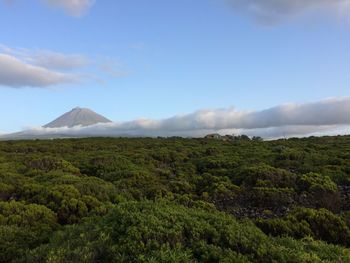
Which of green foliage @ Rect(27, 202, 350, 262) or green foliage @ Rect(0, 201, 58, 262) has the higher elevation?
green foliage @ Rect(27, 202, 350, 262)

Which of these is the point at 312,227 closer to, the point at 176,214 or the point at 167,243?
the point at 176,214

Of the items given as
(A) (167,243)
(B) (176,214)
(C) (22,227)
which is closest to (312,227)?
(B) (176,214)

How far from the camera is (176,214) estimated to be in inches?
271

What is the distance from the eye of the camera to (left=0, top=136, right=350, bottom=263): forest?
19.1 ft

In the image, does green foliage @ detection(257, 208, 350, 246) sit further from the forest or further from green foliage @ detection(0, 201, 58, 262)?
green foliage @ detection(0, 201, 58, 262)

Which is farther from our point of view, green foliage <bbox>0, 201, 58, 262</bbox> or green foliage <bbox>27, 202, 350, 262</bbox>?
green foliage <bbox>0, 201, 58, 262</bbox>

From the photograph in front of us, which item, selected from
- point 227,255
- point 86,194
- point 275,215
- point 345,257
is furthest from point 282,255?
point 86,194

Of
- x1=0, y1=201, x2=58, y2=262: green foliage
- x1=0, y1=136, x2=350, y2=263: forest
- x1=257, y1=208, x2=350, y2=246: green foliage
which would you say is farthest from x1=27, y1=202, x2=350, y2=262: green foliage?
x1=257, y1=208, x2=350, y2=246: green foliage

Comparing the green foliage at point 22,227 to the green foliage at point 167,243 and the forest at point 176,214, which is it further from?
the green foliage at point 167,243

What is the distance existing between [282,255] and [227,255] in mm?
754

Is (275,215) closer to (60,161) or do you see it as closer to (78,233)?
Answer: (78,233)

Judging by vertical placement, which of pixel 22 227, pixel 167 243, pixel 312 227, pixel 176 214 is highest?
pixel 176 214

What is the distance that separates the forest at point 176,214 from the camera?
19.1 feet

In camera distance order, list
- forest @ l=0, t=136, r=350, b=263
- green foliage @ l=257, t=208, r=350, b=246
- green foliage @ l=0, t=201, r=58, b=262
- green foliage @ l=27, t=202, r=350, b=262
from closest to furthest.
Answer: green foliage @ l=27, t=202, r=350, b=262 < forest @ l=0, t=136, r=350, b=263 < green foliage @ l=0, t=201, r=58, b=262 < green foliage @ l=257, t=208, r=350, b=246
